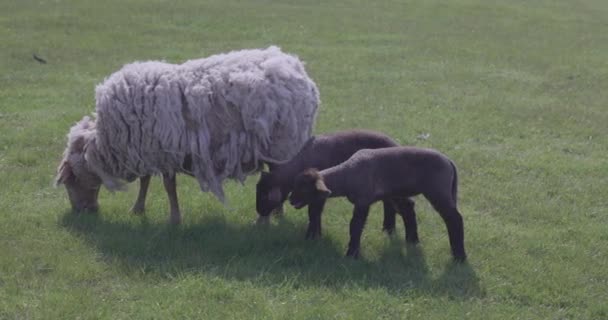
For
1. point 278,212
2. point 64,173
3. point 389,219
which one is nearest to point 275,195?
point 278,212

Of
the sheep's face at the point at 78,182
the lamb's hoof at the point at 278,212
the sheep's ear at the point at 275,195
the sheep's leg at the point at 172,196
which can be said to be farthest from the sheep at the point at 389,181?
the sheep's face at the point at 78,182

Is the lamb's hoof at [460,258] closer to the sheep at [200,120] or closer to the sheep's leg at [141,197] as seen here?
the sheep at [200,120]

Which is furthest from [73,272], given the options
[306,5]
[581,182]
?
[306,5]

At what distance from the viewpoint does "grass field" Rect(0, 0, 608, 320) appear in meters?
6.45

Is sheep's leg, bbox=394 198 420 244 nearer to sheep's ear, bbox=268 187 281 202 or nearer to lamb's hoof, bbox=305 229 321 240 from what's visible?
lamb's hoof, bbox=305 229 321 240

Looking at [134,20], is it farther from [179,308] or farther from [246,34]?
[179,308]

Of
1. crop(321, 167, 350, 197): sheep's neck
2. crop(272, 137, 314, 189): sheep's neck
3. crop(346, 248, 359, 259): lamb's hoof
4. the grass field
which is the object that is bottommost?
the grass field

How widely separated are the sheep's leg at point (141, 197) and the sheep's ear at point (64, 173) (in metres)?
0.71

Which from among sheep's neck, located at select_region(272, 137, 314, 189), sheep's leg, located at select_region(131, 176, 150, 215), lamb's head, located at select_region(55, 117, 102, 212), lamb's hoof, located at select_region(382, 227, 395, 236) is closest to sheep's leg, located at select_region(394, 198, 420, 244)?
lamb's hoof, located at select_region(382, 227, 395, 236)

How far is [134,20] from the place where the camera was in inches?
849

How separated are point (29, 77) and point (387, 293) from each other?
10467mm

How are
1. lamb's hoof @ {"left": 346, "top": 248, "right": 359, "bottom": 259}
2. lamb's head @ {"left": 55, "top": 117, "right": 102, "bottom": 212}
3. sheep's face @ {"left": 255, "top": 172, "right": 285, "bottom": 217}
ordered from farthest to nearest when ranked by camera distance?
1. lamb's head @ {"left": 55, "top": 117, "right": 102, "bottom": 212}
2. sheep's face @ {"left": 255, "top": 172, "right": 285, "bottom": 217}
3. lamb's hoof @ {"left": 346, "top": 248, "right": 359, "bottom": 259}

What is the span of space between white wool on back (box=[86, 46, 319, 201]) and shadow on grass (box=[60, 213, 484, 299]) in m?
0.53

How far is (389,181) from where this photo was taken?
710 centimetres
